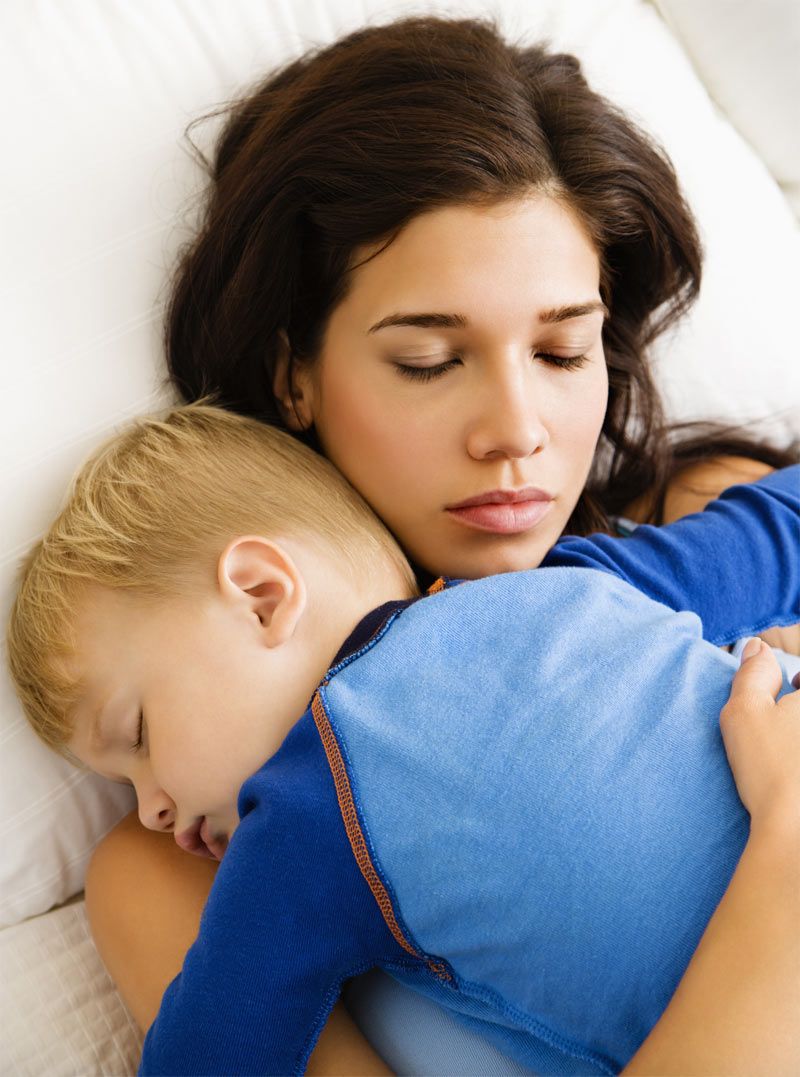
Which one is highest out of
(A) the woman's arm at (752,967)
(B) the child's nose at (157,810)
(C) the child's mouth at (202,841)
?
(B) the child's nose at (157,810)

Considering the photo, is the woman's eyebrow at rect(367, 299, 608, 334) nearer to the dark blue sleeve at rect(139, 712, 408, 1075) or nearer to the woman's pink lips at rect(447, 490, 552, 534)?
the woman's pink lips at rect(447, 490, 552, 534)

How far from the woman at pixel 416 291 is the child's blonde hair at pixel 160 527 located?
107 mm

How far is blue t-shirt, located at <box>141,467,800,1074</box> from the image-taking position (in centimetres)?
82

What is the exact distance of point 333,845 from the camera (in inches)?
33.2

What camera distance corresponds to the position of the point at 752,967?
0.78m

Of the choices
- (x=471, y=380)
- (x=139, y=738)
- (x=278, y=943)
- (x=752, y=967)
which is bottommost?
(x=752, y=967)

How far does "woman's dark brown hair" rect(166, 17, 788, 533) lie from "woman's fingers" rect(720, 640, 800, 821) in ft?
1.92

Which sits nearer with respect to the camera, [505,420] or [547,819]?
[547,819]

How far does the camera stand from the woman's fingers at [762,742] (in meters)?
0.84

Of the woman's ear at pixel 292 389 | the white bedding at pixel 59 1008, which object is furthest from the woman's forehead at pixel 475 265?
the white bedding at pixel 59 1008

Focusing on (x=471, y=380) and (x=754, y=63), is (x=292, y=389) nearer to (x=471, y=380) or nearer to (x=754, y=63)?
(x=471, y=380)

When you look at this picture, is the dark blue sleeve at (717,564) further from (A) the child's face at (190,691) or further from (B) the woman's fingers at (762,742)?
(A) the child's face at (190,691)

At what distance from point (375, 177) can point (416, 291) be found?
5.8 inches

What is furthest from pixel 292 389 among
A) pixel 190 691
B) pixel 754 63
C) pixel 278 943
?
pixel 754 63
